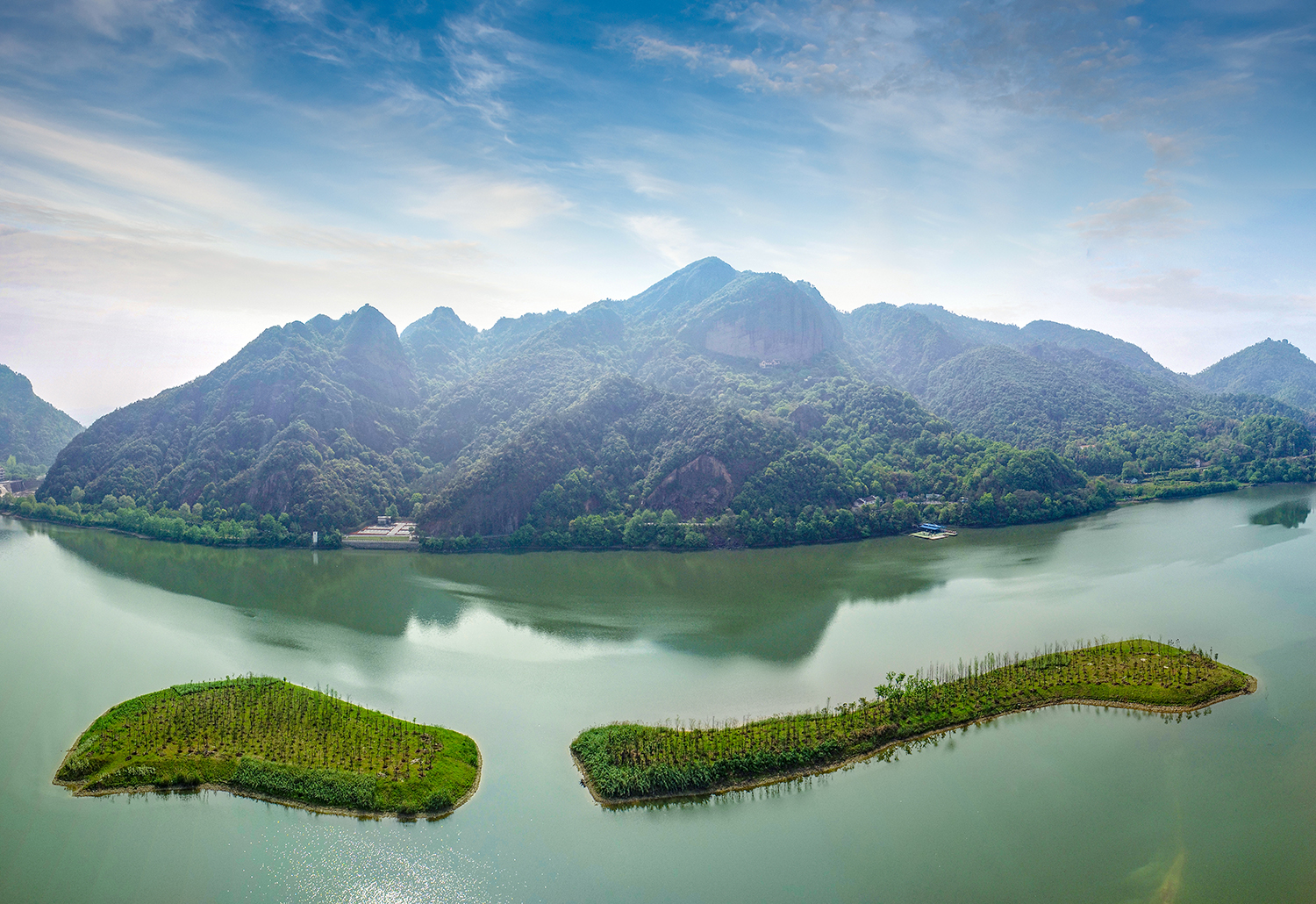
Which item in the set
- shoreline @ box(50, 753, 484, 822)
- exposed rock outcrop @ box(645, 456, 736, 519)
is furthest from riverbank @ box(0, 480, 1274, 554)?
shoreline @ box(50, 753, 484, 822)

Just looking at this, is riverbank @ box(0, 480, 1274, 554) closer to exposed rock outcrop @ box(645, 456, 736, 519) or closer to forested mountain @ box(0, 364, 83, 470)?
exposed rock outcrop @ box(645, 456, 736, 519)

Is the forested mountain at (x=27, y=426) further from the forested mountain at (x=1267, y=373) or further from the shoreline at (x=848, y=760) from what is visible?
the forested mountain at (x=1267, y=373)

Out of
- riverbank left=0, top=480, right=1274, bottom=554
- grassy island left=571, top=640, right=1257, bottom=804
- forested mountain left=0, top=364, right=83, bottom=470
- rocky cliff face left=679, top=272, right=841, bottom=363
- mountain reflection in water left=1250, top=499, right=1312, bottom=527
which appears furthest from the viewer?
rocky cliff face left=679, top=272, right=841, bottom=363

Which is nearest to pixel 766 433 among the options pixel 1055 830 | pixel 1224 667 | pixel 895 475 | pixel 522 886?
pixel 895 475

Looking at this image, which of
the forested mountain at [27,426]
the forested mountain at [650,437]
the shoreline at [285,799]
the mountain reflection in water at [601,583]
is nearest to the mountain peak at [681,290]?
the forested mountain at [650,437]

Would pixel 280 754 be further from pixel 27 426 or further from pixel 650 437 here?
pixel 27 426

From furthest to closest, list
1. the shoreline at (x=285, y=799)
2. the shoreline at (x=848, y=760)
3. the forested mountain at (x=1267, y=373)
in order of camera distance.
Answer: the forested mountain at (x=1267, y=373), the shoreline at (x=848, y=760), the shoreline at (x=285, y=799)

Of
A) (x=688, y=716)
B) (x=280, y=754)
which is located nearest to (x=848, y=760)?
(x=688, y=716)
